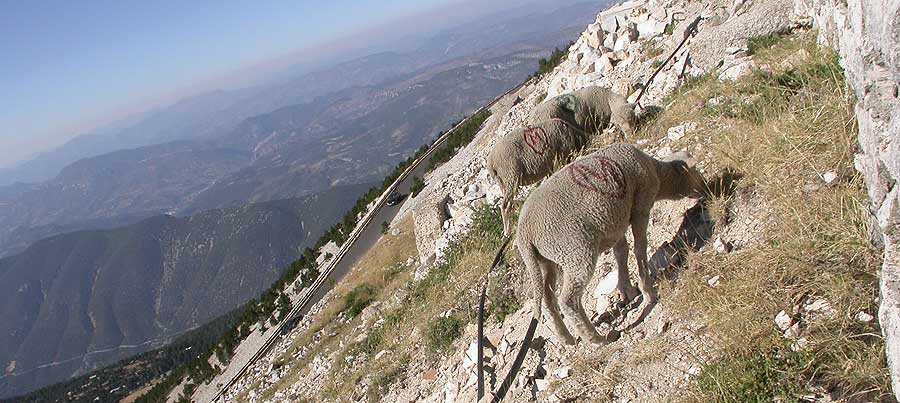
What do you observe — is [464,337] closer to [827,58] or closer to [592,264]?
[592,264]

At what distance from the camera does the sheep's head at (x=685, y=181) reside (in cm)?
652

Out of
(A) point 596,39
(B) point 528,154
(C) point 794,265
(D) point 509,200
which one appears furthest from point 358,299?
(C) point 794,265

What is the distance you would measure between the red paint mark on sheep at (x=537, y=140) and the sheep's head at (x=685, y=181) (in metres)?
5.77

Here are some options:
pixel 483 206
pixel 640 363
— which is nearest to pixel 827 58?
pixel 640 363

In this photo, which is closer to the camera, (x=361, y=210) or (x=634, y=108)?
(x=634, y=108)

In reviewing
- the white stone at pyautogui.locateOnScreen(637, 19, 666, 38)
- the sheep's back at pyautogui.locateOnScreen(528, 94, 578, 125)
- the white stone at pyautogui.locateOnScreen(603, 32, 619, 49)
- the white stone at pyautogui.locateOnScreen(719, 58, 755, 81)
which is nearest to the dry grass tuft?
the sheep's back at pyautogui.locateOnScreen(528, 94, 578, 125)

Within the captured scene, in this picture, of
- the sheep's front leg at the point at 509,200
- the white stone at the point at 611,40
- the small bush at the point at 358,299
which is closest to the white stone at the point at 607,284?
the sheep's front leg at the point at 509,200

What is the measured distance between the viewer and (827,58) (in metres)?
6.61

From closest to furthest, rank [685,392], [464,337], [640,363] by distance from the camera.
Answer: [685,392]
[640,363]
[464,337]

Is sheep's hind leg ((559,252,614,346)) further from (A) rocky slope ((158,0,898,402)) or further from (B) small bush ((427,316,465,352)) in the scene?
(B) small bush ((427,316,465,352))

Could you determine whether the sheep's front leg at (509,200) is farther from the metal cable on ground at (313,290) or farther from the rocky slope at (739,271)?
the metal cable on ground at (313,290)

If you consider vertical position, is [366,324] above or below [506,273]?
below

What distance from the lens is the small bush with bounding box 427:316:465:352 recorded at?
31.6 ft

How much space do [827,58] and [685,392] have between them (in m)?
5.03
